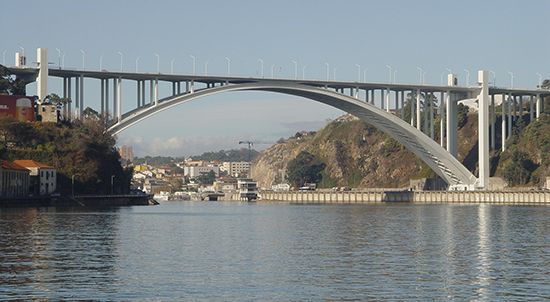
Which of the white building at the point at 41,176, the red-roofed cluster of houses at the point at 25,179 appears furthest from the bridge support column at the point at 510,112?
the red-roofed cluster of houses at the point at 25,179

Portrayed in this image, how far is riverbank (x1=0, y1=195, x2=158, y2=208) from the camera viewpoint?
331 ft

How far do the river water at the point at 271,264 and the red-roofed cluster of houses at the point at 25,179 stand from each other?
40.0m

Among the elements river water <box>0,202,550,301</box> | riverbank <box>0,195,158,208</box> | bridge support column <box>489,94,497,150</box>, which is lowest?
river water <box>0,202,550,301</box>

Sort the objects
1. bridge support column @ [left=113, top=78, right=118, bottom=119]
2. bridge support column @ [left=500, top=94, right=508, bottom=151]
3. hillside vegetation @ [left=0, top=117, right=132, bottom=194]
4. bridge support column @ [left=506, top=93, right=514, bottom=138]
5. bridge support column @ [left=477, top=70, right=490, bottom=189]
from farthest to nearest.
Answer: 1. bridge support column @ [left=506, top=93, right=514, bottom=138]
2. bridge support column @ [left=500, top=94, right=508, bottom=151]
3. bridge support column @ [left=477, top=70, right=490, bottom=189]
4. hillside vegetation @ [left=0, top=117, right=132, bottom=194]
5. bridge support column @ [left=113, top=78, right=118, bottom=119]

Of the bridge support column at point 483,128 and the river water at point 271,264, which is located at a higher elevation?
the bridge support column at point 483,128

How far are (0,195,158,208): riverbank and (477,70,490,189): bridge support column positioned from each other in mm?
41851

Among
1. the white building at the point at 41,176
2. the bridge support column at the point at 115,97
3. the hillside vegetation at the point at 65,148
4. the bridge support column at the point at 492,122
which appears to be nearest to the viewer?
the white building at the point at 41,176

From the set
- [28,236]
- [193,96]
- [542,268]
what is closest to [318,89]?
[193,96]

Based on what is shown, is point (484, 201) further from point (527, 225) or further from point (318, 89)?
point (527, 225)

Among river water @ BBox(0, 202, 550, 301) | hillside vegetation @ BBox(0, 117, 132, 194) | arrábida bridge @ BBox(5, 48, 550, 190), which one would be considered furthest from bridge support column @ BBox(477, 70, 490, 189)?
river water @ BBox(0, 202, 550, 301)

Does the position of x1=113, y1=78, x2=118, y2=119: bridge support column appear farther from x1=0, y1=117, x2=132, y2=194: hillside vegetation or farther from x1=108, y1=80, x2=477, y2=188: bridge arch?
x1=0, y1=117, x2=132, y2=194: hillside vegetation

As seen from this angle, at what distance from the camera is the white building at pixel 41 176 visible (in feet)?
357

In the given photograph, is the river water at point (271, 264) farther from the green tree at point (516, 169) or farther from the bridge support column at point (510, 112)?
the bridge support column at point (510, 112)

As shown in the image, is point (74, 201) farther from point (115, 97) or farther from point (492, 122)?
point (492, 122)
